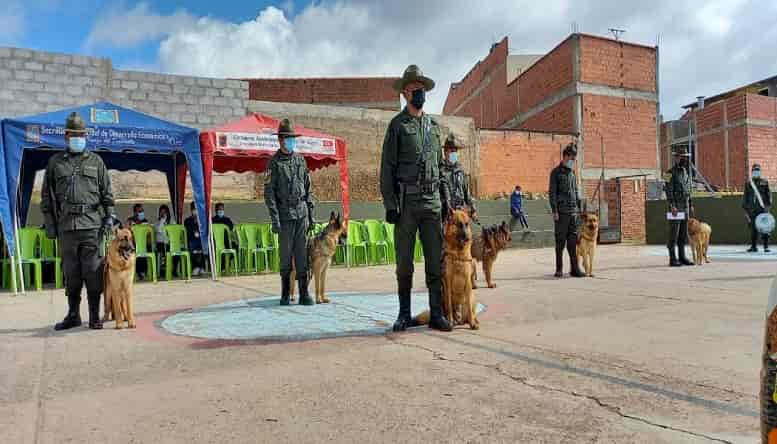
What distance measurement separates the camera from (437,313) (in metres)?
5.15

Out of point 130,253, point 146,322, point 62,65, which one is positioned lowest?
point 146,322

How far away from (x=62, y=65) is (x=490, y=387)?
16.3 meters

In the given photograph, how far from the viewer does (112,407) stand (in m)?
3.19

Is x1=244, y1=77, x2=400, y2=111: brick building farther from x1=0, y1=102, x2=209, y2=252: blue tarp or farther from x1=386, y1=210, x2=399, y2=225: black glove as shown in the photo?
x1=386, y1=210, x2=399, y2=225: black glove

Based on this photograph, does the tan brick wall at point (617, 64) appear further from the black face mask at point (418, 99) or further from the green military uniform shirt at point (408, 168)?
the green military uniform shirt at point (408, 168)

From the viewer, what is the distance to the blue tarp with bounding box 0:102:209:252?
9.18 m

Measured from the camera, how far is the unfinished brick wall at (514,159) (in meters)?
22.6

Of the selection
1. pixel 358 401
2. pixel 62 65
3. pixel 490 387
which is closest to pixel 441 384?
pixel 490 387

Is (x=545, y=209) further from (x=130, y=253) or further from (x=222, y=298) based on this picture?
(x=130, y=253)

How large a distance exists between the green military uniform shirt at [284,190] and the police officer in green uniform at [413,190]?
7.16 feet

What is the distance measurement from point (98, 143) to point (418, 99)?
23.2 feet

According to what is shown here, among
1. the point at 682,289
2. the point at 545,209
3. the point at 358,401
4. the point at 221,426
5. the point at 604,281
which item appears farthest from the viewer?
the point at 545,209

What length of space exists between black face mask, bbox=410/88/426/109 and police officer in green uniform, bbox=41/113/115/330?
3.41 metres

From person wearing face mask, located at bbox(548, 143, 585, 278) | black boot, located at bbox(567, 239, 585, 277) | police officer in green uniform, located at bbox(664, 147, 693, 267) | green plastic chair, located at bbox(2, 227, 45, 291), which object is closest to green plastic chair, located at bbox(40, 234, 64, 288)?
green plastic chair, located at bbox(2, 227, 45, 291)
